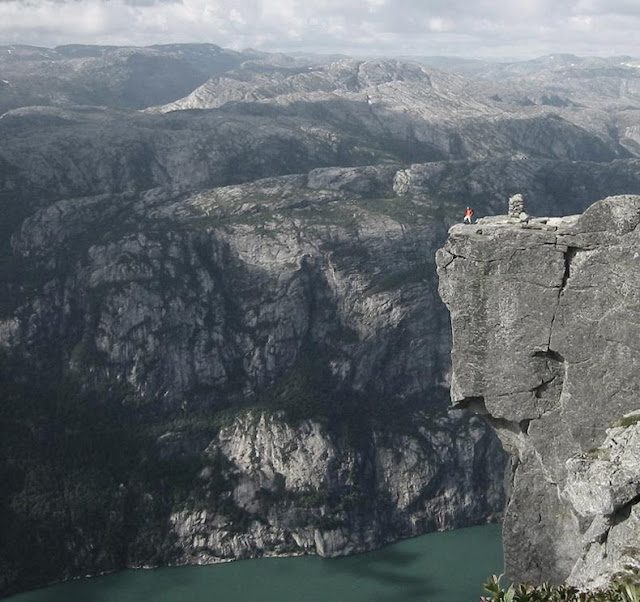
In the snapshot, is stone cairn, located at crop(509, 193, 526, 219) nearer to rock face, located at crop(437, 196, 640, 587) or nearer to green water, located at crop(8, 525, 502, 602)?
rock face, located at crop(437, 196, 640, 587)

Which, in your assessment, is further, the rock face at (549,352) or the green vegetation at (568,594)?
the rock face at (549,352)

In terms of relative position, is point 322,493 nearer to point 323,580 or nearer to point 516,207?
point 323,580

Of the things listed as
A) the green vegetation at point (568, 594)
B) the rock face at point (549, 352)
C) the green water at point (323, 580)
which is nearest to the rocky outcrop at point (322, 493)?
the green water at point (323, 580)

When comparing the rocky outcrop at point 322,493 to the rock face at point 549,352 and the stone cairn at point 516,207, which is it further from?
the stone cairn at point 516,207

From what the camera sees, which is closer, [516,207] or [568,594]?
[568,594]

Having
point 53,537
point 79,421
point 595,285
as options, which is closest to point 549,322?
point 595,285

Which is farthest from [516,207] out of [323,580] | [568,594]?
[323,580]
